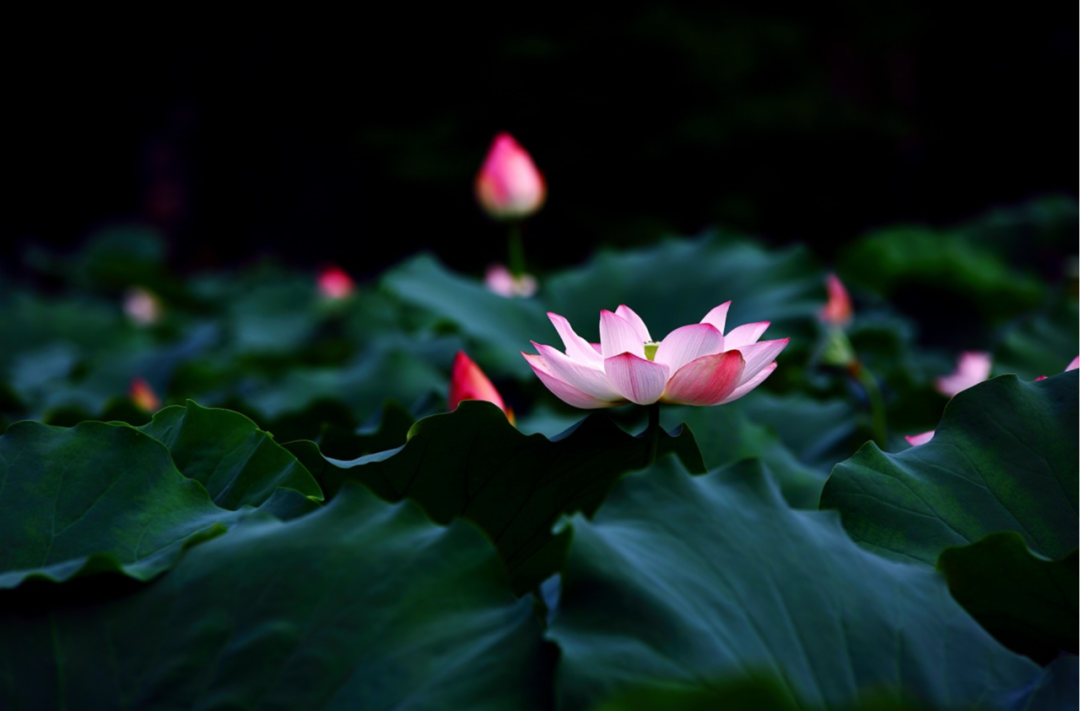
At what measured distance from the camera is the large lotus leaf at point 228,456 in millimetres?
727

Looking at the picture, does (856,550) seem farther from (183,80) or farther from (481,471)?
(183,80)

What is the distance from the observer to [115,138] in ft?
28.7

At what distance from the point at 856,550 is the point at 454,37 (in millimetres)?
7548

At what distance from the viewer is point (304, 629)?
54cm

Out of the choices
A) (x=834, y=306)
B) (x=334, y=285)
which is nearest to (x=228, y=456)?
(x=834, y=306)

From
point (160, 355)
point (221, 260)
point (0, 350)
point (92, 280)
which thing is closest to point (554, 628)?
point (160, 355)

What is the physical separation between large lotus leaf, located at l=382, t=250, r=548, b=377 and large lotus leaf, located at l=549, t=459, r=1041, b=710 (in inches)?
41.5

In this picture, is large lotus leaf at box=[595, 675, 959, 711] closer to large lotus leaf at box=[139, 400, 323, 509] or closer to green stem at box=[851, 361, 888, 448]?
large lotus leaf at box=[139, 400, 323, 509]

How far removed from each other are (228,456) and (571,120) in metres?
6.49

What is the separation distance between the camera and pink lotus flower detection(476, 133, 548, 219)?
2.02 meters

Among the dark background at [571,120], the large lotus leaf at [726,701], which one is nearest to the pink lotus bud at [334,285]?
the large lotus leaf at [726,701]

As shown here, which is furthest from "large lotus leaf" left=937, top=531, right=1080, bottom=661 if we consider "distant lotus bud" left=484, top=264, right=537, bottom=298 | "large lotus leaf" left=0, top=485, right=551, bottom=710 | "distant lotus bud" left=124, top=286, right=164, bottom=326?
"distant lotus bud" left=124, top=286, right=164, bottom=326

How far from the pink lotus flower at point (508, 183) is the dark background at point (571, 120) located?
4.51 metres

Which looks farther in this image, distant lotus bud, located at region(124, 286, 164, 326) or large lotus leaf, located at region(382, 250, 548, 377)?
distant lotus bud, located at region(124, 286, 164, 326)
